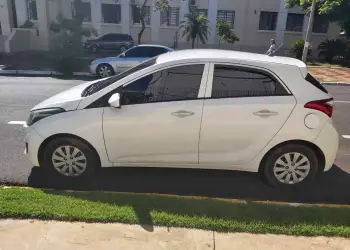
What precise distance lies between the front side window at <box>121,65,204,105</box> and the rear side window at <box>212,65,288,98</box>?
23 cm

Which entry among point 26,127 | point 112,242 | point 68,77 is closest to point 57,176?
point 26,127

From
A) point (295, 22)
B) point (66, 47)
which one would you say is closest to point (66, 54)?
point (66, 47)

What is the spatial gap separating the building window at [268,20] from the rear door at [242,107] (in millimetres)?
24979

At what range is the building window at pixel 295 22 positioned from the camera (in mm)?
26594

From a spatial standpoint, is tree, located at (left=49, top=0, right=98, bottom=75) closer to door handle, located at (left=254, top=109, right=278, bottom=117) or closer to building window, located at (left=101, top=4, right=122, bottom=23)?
building window, located at (left=101, top=4, right=122, bottom=23)

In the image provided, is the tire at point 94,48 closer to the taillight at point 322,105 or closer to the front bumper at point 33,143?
the front bumper at point 33,143

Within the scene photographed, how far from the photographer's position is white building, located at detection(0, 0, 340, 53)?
26.0m

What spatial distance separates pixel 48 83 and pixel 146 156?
898 cm

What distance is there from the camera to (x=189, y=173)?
464cm

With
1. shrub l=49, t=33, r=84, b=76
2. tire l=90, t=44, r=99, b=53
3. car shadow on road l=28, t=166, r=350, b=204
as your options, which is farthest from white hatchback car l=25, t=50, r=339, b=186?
tire l=90, t=44, r=99, b=53

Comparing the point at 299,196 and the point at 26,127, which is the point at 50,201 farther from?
the point at 299,196

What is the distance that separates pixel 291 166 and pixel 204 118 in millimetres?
1305

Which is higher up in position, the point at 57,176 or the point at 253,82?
the point at 253,82

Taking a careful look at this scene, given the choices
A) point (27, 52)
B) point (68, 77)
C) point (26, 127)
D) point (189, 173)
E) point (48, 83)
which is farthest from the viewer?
point (27, 52)
